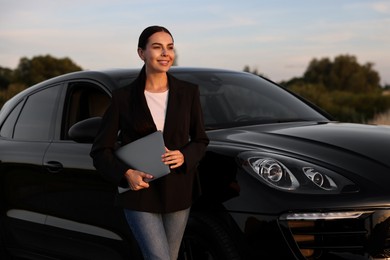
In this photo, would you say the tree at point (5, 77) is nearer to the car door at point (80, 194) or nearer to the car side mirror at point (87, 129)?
the car door at point (80, 194)

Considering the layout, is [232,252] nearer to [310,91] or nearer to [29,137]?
[29,137]

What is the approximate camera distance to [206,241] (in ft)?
12.9

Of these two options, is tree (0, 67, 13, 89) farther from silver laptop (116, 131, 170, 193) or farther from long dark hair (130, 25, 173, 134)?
silver laptop (116, 131, 170, 193)

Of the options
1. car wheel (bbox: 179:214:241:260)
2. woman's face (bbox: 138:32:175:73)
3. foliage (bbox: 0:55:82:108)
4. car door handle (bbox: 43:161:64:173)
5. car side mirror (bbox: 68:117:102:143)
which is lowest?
foliage (bbox: 0:55:82:108)

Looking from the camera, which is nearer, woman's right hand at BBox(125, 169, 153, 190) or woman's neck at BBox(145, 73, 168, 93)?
Result: woman's right hand at BBox(125, 169, 153, 190)

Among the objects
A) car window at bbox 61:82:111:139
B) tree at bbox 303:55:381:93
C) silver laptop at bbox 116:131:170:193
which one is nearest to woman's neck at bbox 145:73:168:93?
silver laptop at bbox 116:131:170:193

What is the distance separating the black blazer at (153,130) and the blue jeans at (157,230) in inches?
2.0

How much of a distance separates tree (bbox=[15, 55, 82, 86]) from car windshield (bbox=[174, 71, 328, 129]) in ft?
170

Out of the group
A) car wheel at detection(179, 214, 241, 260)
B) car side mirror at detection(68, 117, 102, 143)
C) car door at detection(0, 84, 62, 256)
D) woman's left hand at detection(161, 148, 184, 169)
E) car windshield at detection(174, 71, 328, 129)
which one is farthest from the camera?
car door at detection(0, 84, 62, 256)

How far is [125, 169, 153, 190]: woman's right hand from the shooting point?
11.1ft

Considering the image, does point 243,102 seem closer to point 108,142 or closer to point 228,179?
point 228,179

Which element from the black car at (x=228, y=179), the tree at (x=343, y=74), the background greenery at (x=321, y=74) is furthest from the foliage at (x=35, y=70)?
the black car at (x=228, y=179)

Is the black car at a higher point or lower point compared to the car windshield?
lower

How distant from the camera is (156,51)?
3.50 meters
